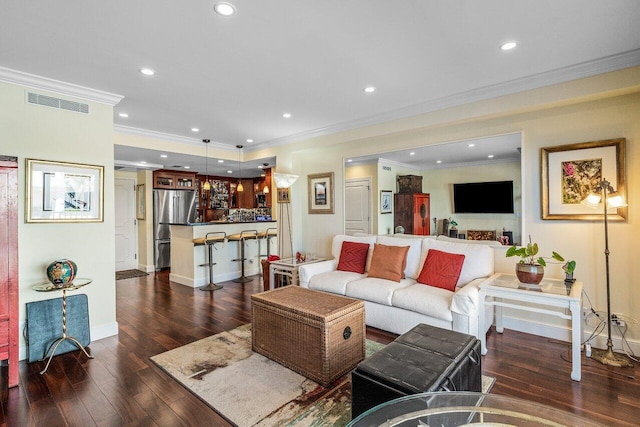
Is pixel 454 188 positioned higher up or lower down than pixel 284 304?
higher up

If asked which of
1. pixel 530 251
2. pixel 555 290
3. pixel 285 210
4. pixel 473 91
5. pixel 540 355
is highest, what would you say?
pixel 473 91

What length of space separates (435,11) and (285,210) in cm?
393

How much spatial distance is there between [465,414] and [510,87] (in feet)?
10.0

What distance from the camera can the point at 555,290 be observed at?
270 centimetres

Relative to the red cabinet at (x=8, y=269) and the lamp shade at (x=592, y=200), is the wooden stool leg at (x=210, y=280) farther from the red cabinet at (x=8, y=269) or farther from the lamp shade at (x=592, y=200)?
the lamp shade at (x=592, y=200)

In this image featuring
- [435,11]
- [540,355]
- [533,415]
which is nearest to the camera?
[533,415]

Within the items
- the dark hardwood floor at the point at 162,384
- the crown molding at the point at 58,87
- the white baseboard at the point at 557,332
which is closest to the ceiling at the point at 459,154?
the white baseboard at the point at 557,332

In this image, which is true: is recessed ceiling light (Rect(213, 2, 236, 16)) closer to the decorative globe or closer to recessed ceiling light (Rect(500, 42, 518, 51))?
recessed ceiling light (Rect(500, 42, 518, 51))

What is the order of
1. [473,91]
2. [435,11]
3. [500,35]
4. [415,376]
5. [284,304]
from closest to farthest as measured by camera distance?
[415,376], [435,11], [500,35], [284,304], [473,91]

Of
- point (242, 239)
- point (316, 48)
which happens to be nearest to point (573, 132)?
point (316, 48)

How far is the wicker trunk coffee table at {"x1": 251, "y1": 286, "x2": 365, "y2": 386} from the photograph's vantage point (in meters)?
2.38

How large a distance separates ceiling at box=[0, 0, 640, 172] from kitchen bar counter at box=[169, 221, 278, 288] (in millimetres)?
2523

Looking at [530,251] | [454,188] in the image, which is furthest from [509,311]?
[454,188]

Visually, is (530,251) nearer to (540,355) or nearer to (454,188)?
(540,355)
